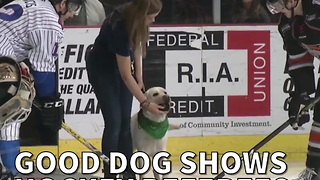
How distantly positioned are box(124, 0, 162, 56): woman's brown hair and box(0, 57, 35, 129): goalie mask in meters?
0.99

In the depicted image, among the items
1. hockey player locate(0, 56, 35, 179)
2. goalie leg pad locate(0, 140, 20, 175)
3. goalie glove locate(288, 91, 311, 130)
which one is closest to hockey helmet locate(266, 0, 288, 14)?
goalie glove locate(288, 91, 311, 130)

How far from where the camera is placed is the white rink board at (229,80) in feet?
24.3

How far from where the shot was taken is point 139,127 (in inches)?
253

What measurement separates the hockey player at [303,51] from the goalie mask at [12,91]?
165cm

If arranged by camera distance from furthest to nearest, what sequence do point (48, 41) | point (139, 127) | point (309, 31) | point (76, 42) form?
point (76, 42)
point (139, 127)
point (309, 31)
point (48, 41)

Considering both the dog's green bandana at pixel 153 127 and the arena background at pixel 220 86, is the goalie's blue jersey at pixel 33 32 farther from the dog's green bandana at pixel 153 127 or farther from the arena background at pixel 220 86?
the arena background at pixel 220 86

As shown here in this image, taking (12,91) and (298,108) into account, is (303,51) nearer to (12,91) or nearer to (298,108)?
(298,108)

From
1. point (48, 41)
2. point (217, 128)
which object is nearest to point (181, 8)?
point (217, 128)

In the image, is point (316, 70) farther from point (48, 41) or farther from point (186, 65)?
point (48, 41)

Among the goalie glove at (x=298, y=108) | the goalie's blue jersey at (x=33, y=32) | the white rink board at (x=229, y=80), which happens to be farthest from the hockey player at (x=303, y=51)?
the white rink board at (x=229, y=80)

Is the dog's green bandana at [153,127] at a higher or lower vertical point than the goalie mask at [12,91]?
lower

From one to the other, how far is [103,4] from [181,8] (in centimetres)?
64

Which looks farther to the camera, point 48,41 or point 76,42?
point 76,42

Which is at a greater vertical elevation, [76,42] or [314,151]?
[76,42]
